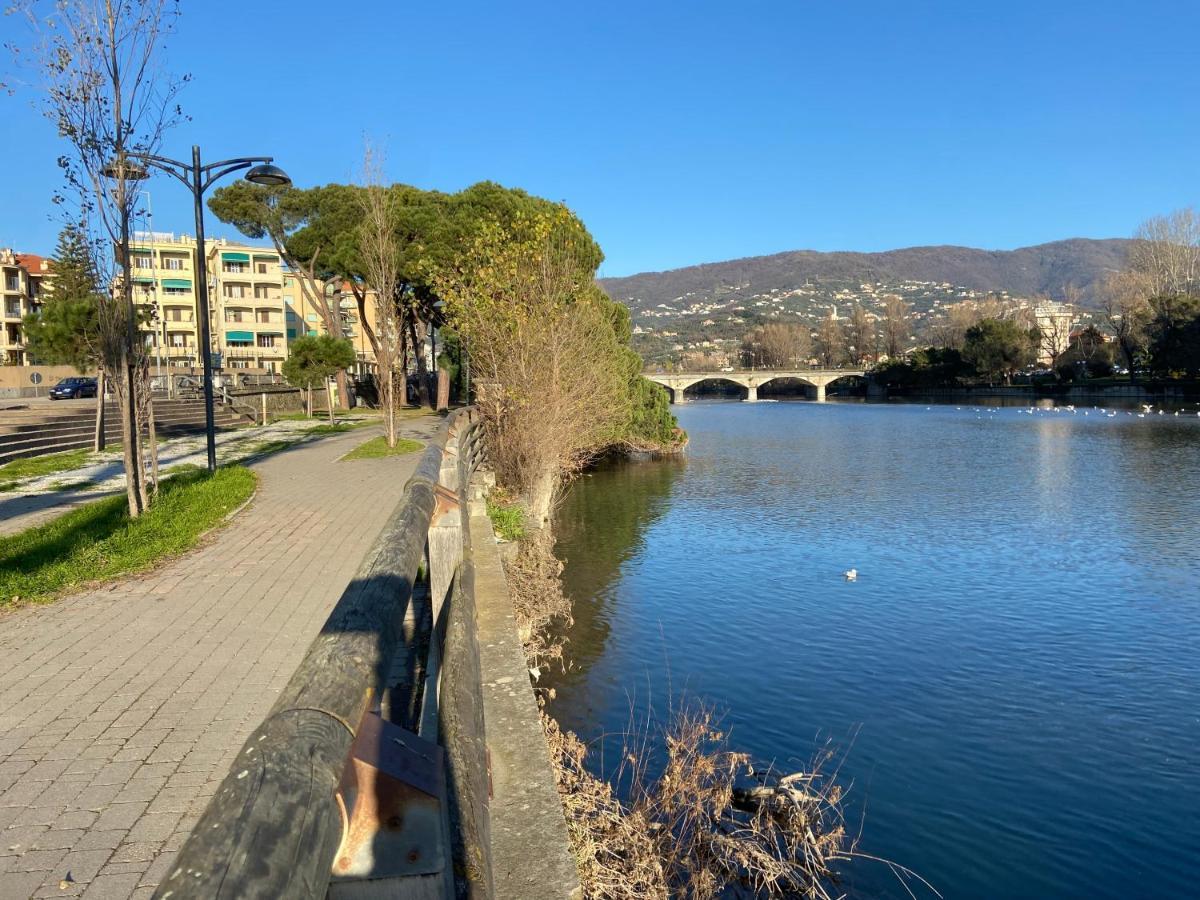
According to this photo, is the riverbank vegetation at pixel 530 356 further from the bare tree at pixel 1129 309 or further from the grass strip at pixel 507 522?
the bare tree at pixel 1129 309

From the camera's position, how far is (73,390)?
147 ft

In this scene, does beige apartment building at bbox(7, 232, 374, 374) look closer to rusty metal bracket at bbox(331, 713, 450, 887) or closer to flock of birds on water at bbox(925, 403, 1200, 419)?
flock of birds on water at bbox(925, 403, 1200, 419)

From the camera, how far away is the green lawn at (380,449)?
1917 cm

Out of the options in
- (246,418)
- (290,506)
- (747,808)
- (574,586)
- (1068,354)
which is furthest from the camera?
(1068,354)

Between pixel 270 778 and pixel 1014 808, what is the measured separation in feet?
27.8

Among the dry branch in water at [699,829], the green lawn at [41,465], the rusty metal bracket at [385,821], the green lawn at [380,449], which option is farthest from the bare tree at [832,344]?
the rusty metal bracket at [385,821]

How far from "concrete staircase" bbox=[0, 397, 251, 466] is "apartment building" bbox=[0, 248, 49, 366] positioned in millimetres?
51933

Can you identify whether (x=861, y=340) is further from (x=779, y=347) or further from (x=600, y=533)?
(x=600, y=533)

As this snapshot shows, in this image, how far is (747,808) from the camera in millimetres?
7445

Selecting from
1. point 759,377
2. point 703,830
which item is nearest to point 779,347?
point 759,377

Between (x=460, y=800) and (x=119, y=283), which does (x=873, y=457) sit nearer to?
(x=119, y=283)

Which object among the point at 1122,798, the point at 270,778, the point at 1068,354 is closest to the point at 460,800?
the point at 270,778

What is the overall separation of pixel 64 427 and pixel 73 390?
82.0 ft

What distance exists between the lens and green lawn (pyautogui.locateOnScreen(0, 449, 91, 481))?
16219 mm
